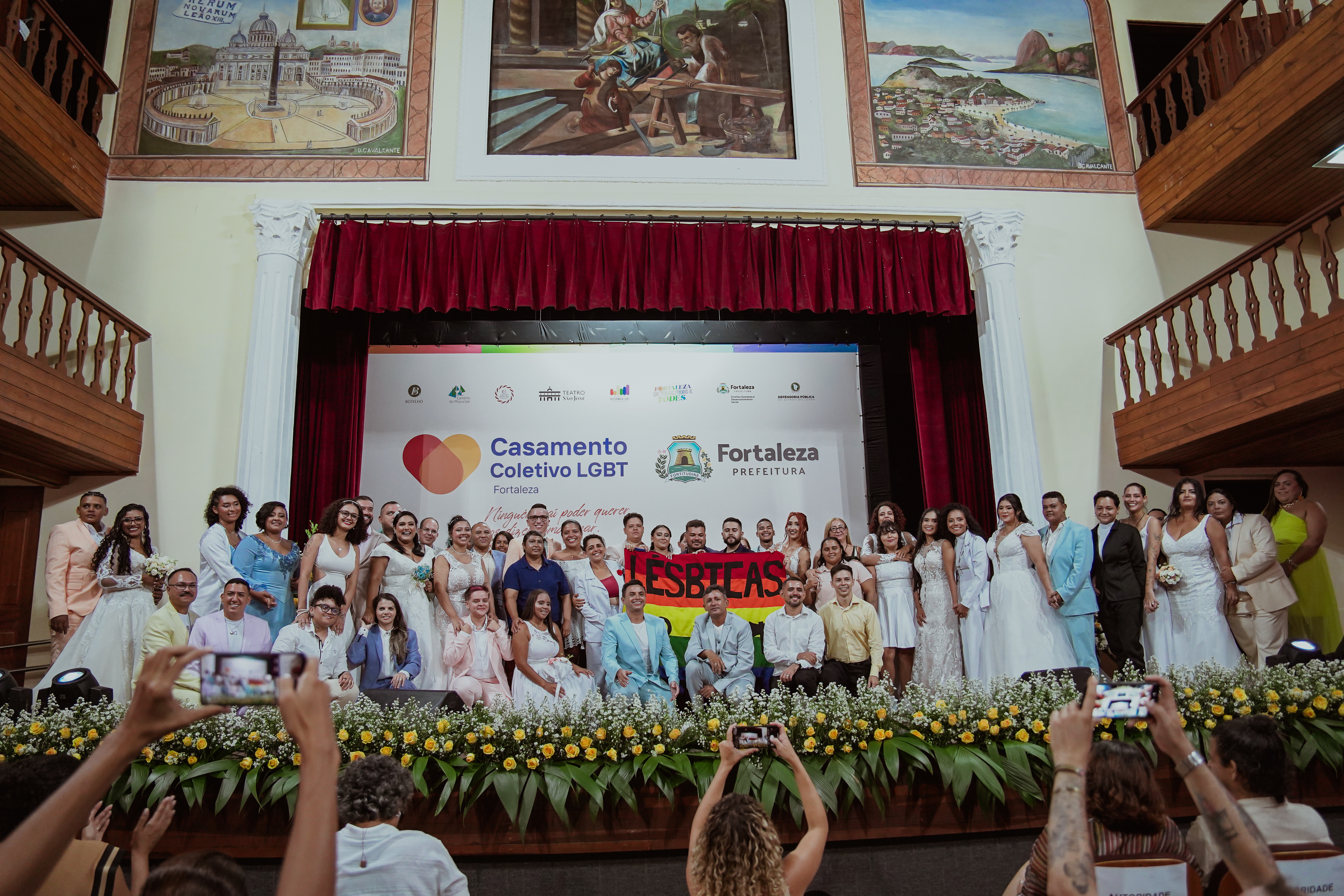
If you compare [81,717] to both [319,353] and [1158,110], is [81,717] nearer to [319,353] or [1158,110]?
[319,353]

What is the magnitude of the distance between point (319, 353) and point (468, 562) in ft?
10.7

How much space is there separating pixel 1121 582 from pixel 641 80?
19.2ft

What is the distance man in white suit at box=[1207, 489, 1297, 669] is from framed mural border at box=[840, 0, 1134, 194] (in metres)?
3.50

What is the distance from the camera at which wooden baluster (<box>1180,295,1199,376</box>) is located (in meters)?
6.82

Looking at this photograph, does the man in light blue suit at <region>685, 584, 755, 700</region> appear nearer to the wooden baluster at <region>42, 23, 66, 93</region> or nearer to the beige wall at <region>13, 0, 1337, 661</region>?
the beige wall at <region>13, 0, 1337, 661</region>

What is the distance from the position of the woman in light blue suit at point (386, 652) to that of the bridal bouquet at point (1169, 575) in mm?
4664

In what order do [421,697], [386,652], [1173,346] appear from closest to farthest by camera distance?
[421,697] < [386,652] < [1173,346]

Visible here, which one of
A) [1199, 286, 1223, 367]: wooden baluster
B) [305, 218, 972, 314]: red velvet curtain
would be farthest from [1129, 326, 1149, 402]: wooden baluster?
[305, 218, 972, 314]: red velvet curtain

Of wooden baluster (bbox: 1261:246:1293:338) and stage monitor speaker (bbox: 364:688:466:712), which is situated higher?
wooden baluster (bbox: 1261:246:1293:338)

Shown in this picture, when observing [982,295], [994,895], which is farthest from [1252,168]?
[994,895]

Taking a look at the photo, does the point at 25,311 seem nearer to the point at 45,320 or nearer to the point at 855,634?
the point at 45,320

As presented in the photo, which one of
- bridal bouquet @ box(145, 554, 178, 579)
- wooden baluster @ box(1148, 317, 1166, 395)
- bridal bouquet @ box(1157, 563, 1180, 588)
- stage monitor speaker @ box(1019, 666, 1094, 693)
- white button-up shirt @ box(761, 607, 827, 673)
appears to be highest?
wooden baluster @ box(1148, 317, 1166, 395)

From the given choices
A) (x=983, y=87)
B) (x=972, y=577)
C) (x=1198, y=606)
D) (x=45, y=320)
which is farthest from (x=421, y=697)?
(x=983, y=87)

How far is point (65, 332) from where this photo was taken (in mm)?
6500
